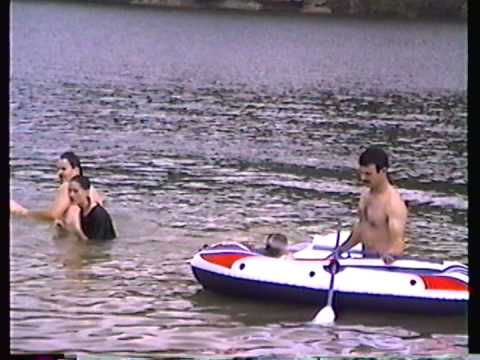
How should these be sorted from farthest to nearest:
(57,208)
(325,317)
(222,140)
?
1. (222,140)
2. (57,208)
3. (325,317)

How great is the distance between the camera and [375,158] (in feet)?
12.5

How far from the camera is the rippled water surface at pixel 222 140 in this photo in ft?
12.1

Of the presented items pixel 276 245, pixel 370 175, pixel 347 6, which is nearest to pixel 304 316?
pixel 276 245

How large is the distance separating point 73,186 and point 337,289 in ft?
2.83

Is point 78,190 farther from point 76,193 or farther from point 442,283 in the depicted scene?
point 442,283

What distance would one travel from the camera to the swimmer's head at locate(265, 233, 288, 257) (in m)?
3.73

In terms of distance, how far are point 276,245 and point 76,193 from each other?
2.07 ft

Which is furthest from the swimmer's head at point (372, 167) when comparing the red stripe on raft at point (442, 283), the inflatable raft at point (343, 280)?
the red stripe on raft at point (442, 283)

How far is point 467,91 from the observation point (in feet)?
12.5

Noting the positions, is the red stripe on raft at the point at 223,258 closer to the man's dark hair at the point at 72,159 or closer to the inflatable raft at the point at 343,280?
the inflatable raft at the point at 343,280

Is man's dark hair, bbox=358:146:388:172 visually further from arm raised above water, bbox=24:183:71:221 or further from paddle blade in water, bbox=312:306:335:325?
arm raised above water, bbox=24:183:71:221

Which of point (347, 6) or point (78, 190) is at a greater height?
point (347, 6)

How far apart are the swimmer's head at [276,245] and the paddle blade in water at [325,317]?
22 cm

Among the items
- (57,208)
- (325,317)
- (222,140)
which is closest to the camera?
(325,317)
